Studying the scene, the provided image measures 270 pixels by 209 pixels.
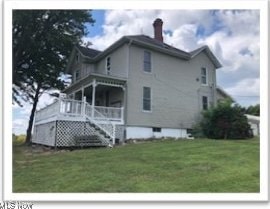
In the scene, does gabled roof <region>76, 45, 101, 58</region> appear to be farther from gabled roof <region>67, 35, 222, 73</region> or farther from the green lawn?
the green lawn

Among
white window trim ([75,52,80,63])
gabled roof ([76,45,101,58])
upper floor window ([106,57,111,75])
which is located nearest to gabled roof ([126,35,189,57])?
upper floor window ([106,57,111,75])

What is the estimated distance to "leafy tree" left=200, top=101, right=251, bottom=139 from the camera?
1077cm

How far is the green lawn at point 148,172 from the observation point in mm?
5750

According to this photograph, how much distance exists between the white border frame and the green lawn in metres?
0.12

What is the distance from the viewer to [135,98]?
12.5 metres

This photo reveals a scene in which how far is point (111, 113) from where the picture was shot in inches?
470

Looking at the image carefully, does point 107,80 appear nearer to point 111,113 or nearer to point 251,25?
point 111,113

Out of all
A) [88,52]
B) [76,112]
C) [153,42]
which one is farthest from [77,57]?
[76,112]

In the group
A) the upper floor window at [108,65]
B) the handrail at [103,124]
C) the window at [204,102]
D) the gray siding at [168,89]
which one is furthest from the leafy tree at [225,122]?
the upper floor window at [108,65]

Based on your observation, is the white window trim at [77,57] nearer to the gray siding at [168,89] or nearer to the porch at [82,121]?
the porch at [82,121]

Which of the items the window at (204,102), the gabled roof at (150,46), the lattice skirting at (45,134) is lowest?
the lattice skirting at (45,134)
